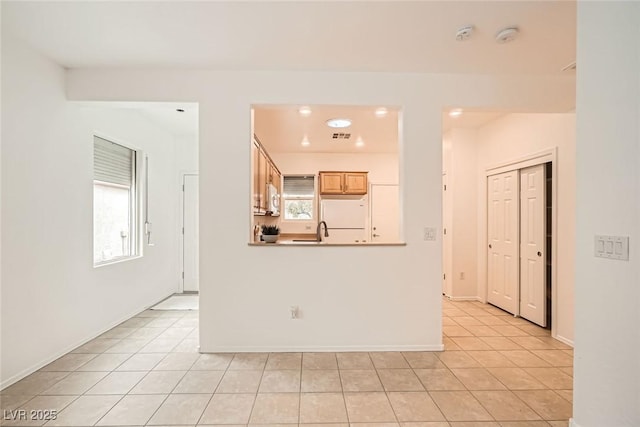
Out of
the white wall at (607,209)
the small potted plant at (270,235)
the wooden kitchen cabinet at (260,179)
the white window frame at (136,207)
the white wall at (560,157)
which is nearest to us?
the white wall at (607,209)

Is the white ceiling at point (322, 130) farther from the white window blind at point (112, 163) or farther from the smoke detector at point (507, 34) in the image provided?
the white window blind at point (112, 163)

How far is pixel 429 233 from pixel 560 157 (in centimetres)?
177

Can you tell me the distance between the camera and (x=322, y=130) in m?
4.50

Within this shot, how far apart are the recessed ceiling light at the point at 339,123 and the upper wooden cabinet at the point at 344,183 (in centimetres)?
170

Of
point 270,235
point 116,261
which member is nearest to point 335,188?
point 270,235

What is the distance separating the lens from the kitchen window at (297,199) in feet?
20.0

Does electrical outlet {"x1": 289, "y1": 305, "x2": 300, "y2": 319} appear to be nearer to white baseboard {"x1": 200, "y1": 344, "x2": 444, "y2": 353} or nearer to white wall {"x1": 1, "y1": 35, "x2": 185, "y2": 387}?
white baseboard {"x1": 200, "y1": 344, "x2": 444, "y2": 353}

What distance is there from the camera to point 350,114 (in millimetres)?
3746

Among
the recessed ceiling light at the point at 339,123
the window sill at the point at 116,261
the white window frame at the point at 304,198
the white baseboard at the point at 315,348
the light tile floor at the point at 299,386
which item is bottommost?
the light tile floor at the point at 299,386

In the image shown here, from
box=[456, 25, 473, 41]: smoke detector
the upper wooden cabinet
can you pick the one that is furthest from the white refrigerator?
box=[456, 25, 473, 41]: smoke detector

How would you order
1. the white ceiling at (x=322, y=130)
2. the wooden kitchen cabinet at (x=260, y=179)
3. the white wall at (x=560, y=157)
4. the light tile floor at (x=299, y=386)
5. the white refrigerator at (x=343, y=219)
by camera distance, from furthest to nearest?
the white refrigerator at (x=343, y=219) → the white ceiling at (x=322, y=130) → the wooden kitchen cabinet at (x=260, y=179) → the white wall at (x=560, y=157) → the light tile floor at (x=299, y=386)

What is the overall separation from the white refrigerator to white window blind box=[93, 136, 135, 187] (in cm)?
320

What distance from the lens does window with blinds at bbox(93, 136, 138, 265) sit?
3.39 metres

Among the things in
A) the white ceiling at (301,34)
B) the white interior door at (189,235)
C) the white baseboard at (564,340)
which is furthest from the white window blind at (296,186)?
the white baseboard at (564,340)
